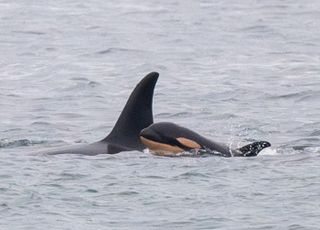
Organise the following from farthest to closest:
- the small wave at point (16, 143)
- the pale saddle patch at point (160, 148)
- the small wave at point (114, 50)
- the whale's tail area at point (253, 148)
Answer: the small wave at point (114, 50)
the small wave at point (16, 143)
the pale saddle patch at point (160, 148)
the whale's tail area at point (253, 148)

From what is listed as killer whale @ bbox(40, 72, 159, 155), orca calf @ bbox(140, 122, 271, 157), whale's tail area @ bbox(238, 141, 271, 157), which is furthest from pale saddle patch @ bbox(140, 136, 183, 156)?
whale's tail area @ bbox(238, 141, 271, 157)

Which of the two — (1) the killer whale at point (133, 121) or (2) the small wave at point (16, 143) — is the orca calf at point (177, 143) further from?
(2) the small wave at point (16, 143)

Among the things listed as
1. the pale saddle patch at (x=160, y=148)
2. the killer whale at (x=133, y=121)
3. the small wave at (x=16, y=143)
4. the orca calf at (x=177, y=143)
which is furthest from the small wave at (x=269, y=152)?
the small wave at (x=16, y=143)

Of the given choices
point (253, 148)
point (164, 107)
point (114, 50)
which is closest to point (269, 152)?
point (253, 148)

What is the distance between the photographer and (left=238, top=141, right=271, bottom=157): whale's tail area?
68.9 feet

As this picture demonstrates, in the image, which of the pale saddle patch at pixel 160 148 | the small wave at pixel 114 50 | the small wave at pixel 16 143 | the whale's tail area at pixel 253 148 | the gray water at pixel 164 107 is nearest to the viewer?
the gray water at pixel 164 107

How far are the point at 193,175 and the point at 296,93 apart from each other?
1055cm

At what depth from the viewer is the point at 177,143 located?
2141cm

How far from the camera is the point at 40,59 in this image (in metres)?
36.8

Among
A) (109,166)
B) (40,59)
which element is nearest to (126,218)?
(109,166)

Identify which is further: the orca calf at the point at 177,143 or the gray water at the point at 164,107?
the orca calf at the point at 177,143

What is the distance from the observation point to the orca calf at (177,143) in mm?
21266

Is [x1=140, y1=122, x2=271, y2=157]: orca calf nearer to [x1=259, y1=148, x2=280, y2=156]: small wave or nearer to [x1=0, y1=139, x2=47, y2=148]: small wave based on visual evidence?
[x1=259, y1=148, x2=280, y2=156]: small wave

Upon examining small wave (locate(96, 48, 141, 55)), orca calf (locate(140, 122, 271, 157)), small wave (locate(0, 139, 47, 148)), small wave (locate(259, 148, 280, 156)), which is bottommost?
small wave (locate(96, 48, 141, 55))
